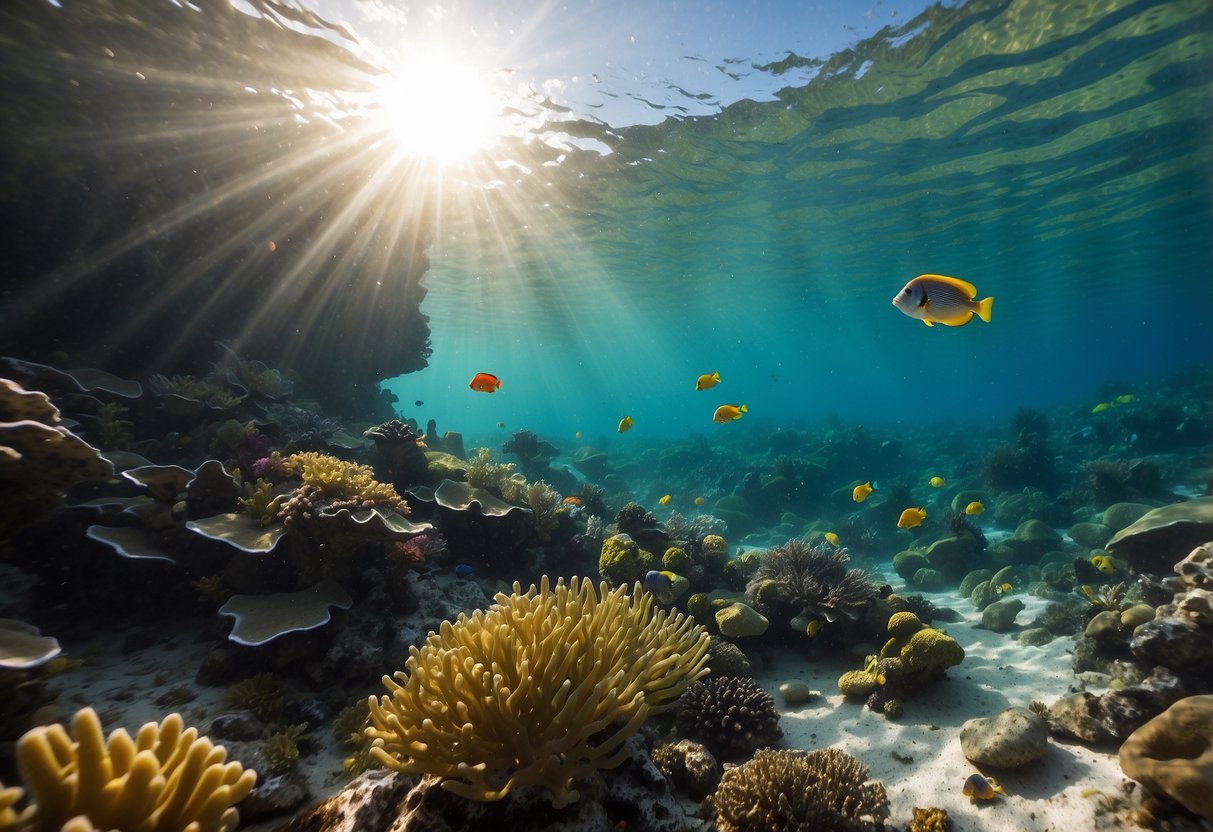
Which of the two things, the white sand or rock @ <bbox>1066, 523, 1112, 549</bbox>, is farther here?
rock @ <bbox>1066, 523, 1112, 549</bbox>

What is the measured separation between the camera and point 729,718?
4.78 m

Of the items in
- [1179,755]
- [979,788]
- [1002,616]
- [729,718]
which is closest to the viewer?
Result: [1179,755]

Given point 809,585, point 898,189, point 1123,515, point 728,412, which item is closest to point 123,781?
point 809,585

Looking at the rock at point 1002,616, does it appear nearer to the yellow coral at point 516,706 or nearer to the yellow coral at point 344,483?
the yellow coral at point 516,706

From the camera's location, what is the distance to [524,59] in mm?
11398

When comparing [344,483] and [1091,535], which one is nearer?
[344,483]

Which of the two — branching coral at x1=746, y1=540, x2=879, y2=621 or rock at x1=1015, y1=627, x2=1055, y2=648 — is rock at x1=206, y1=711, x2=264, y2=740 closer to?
branching coral at x1=746, y1=540, x2=879, y2=621

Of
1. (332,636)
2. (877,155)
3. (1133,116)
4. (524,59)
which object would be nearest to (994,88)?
(877,155)

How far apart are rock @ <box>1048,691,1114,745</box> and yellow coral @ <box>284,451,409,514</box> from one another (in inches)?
271

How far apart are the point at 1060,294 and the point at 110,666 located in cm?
5750

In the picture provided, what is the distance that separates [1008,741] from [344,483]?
673 cm

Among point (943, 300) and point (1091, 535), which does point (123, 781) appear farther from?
point (1091, 535)

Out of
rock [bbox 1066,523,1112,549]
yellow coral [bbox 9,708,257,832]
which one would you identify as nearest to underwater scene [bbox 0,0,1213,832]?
yellow coral [bbox 9,708,257,832]

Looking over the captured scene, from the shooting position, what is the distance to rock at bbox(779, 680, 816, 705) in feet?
18.5
